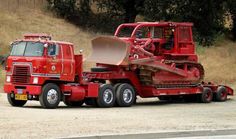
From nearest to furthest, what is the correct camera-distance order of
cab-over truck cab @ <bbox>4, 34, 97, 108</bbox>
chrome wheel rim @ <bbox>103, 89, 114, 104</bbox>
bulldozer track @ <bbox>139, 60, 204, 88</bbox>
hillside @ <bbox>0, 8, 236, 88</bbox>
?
1. cab-over truck cab @ <bbox>4, 34, 97, 108</bbox>
2. chrome wheel rim @ <bbox>103, 89, 114, 104</bbox>
3. bulldozer track @ <bbox>139, 60, 204, 88</bbox>
4. hillside @ <bbox>0, 8, 236, 88</bbox>

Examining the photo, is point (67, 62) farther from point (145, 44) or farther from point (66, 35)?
point (66, 35)

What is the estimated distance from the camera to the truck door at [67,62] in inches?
975

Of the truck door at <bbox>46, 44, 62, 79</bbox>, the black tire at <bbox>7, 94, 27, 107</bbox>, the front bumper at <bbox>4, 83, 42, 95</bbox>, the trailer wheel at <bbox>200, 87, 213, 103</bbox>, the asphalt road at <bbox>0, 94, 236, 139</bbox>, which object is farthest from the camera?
the trailer wheel at <bbox>200, 87, 213, 103</bbox>

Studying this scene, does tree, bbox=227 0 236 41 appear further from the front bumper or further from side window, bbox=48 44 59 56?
the front bumper

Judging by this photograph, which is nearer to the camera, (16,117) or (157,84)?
(16,117)

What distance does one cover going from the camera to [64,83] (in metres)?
25.0

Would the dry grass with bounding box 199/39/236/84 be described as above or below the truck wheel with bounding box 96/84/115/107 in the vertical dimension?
above

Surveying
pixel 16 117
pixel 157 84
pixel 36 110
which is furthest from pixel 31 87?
pixel 157 84

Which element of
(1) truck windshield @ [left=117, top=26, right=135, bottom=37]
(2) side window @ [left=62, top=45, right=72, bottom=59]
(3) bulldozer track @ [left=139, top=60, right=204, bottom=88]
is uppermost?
(1) truck windshield @ [left=117, top=26, right=135, bottom=37]

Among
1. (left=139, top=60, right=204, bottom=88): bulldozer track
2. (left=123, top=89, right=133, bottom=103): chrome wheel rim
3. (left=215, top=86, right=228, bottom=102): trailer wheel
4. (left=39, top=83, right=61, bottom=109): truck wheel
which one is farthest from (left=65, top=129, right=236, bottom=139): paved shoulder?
(left=215, top=86, right=228, bottom=102): trailer wheel

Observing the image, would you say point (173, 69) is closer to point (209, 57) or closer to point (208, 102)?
point (208, 102)

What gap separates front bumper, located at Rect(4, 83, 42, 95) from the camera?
77.9 ft

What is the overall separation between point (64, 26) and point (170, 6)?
8.39m

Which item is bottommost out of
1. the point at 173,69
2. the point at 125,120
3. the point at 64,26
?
the point at 125,120
